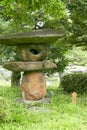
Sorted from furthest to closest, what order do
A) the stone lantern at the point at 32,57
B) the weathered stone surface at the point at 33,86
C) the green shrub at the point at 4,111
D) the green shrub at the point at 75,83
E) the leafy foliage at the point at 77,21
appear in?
the green shrub at the point at 75,83 < the weathered stone surface at the point at 33,86 < the stone lantern at the point at 32,57 < the leafy foliage at the point at 77,21 < the green shrub at the point at 4,111

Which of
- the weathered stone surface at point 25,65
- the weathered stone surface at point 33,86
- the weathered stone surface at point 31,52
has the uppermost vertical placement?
the weathered stone surface at point 31,52

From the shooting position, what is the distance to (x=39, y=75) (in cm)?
1088

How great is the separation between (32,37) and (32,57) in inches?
33.5

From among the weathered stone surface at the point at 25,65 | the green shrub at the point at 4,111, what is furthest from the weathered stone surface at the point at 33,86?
the green shrub at the point at 4,111

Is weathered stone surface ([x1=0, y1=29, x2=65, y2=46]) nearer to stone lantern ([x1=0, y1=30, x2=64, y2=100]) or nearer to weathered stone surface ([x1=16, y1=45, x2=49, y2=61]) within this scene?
stone lantern ([x1=0, y1=30, x2=64, y2=100])

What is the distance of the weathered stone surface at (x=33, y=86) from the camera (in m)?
10.7

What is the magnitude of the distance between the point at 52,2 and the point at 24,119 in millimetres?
2676

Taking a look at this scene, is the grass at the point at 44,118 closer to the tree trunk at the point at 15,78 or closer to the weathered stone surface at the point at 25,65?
the weathered stone surface at the point at 25,65

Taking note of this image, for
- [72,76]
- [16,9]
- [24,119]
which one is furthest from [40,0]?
[72,76]

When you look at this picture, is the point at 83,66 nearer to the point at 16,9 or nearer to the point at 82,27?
the point at 82,27

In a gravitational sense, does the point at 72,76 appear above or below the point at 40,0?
below

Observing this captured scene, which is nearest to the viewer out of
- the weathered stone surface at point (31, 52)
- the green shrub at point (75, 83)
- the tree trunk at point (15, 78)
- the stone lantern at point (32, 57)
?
the stone lantern at point (32, 57)

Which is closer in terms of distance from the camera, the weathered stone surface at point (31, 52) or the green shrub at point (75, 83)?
the weathered stone surface at point (31, 52)

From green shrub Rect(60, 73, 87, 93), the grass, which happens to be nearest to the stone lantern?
the grass
